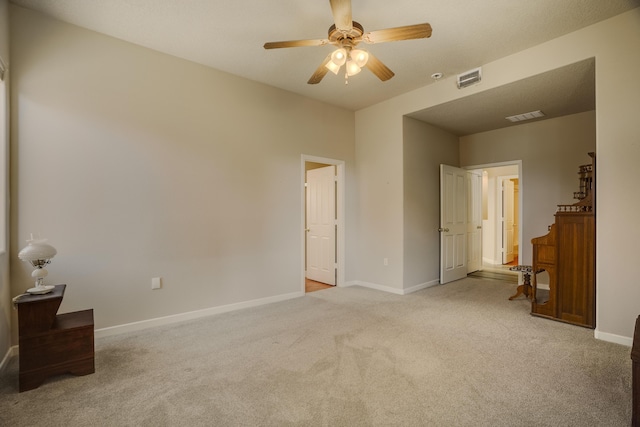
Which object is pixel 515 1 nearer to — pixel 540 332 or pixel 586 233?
pixel 586 233

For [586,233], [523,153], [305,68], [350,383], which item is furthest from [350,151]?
[350,383]

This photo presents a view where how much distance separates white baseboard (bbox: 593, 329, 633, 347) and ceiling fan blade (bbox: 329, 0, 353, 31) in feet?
11.4

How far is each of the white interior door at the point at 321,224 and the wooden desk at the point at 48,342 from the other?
3.49m

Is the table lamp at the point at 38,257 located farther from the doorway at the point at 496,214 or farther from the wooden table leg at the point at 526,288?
the doorway at the point at 496,214

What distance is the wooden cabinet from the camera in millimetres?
3123

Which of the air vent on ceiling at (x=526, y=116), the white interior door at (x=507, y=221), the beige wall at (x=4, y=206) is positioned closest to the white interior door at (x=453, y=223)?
the air vent on ceiling at (x=526, y=116)

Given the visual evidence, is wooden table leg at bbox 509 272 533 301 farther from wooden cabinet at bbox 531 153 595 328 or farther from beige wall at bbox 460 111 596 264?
beige wall at bbox 460 111 596 264

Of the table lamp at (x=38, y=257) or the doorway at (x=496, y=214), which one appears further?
the doorway at (x=496, y=214)

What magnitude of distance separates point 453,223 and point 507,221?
3276 millimetres

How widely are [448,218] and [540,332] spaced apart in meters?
2.49

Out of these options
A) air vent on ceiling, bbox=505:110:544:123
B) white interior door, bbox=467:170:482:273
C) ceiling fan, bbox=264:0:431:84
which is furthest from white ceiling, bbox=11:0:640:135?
white interior door, bbox=467:170:482:273

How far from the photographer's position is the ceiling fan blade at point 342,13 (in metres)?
1.97

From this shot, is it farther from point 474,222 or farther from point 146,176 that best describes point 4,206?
point 474,222

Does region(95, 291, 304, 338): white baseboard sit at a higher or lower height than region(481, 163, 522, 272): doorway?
lower
